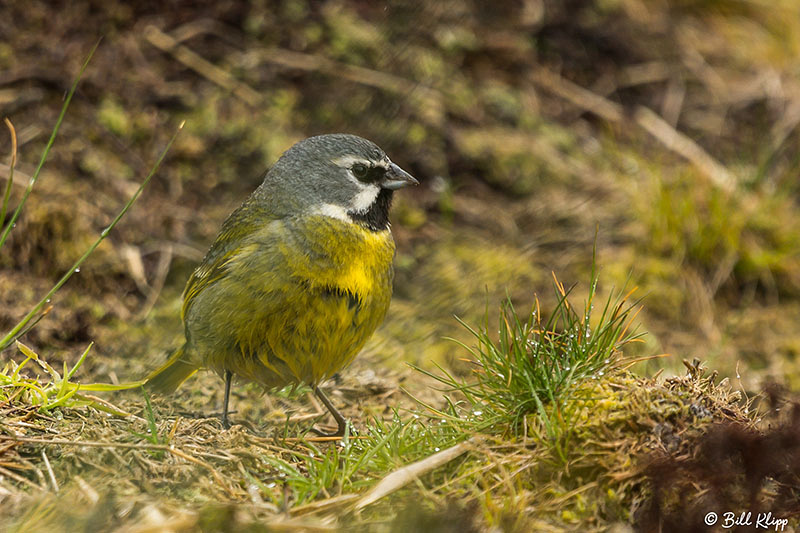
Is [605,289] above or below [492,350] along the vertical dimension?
below

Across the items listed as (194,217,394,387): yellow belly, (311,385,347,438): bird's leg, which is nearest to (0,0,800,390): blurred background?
(311,385,347,438): bird's leg

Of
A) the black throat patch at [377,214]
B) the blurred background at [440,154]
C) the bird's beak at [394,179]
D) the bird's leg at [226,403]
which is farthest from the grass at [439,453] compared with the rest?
the blurred background at [440,154]

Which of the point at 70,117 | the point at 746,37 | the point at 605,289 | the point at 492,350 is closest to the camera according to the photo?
the point at 492,350

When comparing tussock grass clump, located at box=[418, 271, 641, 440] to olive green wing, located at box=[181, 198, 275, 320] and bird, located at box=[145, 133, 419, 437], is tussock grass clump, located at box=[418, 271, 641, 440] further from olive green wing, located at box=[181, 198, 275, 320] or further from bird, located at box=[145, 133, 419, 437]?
olive green wing, located at box=[181, 198, 275, 320]

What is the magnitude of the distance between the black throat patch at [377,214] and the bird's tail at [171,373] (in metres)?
1.19

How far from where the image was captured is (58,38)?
23.6 feet

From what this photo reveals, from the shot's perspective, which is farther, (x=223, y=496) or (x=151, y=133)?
(x=151, y=133)

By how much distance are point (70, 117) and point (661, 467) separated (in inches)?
217

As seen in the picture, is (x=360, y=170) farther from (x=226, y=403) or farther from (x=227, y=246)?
(x=226, y=403)

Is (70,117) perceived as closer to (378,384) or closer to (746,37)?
(378,384)

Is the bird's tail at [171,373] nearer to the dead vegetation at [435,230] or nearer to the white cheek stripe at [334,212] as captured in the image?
the dead vegetation at [435,230]

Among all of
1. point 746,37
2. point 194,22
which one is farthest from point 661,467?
point 746,37

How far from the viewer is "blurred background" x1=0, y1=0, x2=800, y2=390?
609cm

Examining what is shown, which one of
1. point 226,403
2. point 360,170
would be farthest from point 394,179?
point 226,403
